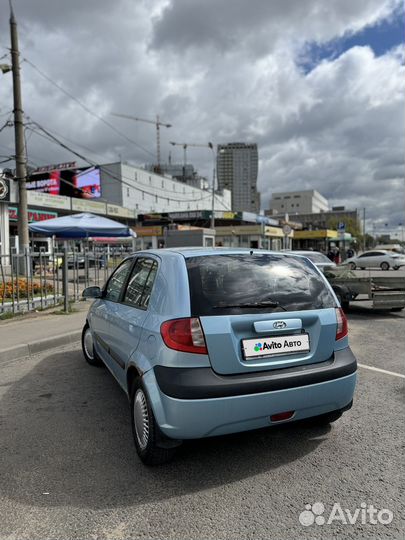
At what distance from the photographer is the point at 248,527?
226cm

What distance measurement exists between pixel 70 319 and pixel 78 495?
6212 mm

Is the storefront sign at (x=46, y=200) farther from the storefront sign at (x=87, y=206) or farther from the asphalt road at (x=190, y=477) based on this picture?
the asphalt road at (x=190, y=477)

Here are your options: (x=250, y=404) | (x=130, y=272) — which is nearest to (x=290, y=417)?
(x=250, y=404)

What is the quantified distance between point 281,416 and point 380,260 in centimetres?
3245

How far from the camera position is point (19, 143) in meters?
12.9

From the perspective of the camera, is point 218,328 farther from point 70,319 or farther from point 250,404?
point 70,319

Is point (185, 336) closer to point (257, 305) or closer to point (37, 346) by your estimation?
point (257, 305)

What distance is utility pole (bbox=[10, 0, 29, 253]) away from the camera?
12.7 metres

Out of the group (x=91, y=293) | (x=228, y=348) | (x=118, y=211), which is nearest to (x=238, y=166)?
(x=118, y=211)

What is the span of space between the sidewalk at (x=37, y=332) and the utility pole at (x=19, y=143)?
4873 millimetres

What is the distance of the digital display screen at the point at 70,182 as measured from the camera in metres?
54.3

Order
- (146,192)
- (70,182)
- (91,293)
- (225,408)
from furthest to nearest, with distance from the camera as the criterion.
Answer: (146,192)
(70,182)
(91,293)
(225,408)

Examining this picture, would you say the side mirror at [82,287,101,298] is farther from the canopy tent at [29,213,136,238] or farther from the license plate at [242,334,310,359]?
the canopy tent at [29,213,136,238]

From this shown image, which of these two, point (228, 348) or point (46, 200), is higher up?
point (46, 200)
